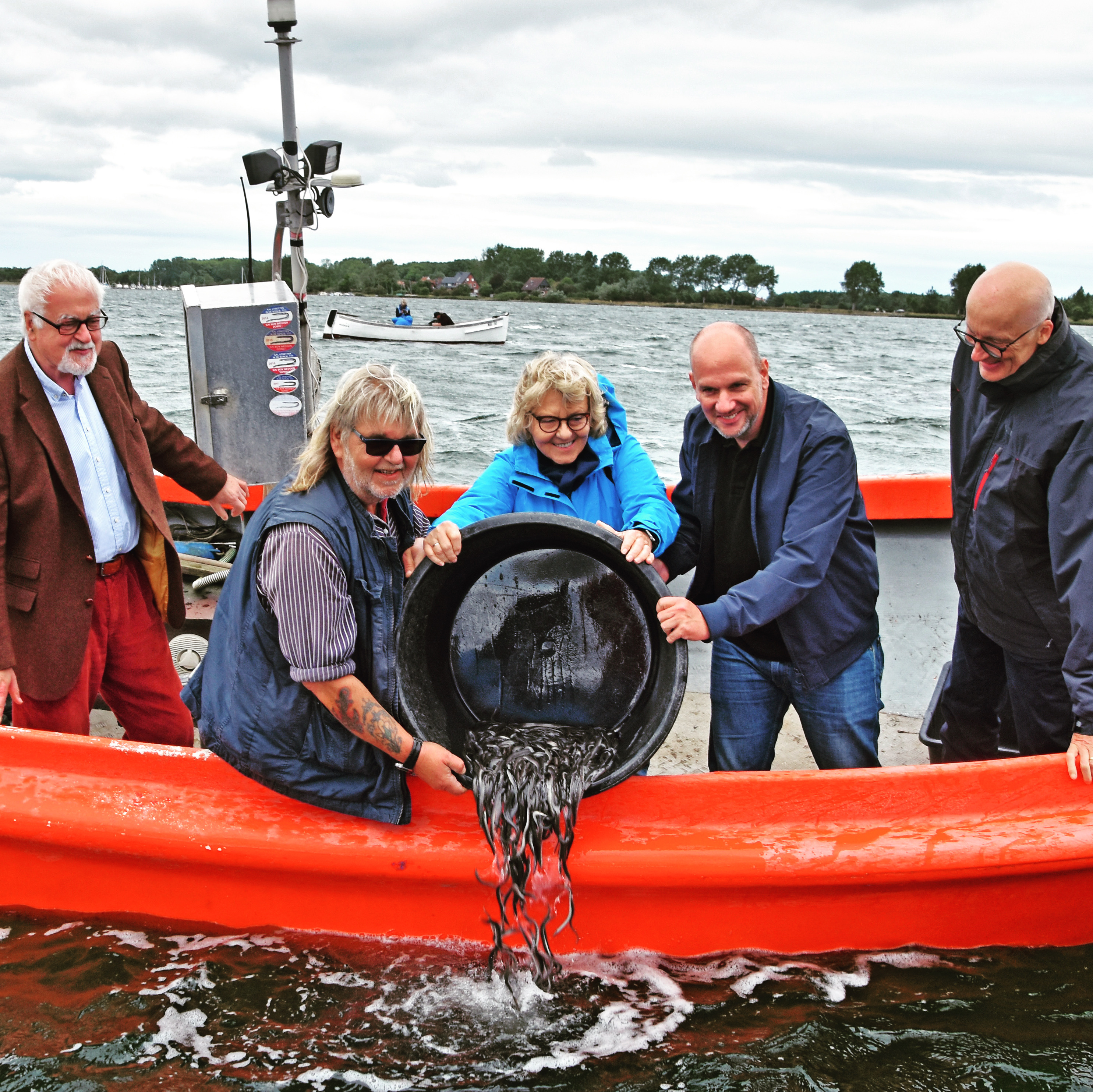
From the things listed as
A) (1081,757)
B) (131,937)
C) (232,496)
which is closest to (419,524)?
(232,496)

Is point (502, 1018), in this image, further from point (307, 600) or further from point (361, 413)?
point (361, 413)

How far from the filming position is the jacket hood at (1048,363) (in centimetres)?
254

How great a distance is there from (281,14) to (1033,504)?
4130mm

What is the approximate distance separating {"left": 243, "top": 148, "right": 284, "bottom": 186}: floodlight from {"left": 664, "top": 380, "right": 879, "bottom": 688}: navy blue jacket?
3.04 metres

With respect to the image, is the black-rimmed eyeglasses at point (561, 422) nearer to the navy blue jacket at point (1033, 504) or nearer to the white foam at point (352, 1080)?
the navy blue jacket at point (1033, 504)

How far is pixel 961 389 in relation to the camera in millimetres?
2914

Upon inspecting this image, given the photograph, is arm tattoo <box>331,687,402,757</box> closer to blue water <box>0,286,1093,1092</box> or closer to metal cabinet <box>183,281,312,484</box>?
blue water <box>0,286,1093,1092</box>

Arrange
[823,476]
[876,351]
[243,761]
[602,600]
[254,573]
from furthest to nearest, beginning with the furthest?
[876,351] → [602,600] → [823,476] → [243,761] → [254,573]

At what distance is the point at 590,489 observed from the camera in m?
2.86

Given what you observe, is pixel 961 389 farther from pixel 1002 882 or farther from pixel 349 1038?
pixel 349 1038

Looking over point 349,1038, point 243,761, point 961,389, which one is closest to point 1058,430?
point 961,389

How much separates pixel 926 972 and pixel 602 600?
4.30 feet

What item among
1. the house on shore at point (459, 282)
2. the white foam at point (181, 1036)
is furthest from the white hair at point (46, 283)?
the house on shore at point (459, 282)

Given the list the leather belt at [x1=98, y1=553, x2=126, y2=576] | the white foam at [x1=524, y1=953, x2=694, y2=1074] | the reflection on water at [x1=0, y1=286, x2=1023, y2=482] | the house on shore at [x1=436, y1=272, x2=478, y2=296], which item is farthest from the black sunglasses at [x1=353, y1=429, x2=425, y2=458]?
the house on shore at [x1=436, y1=272, x2=478, y2=296]
